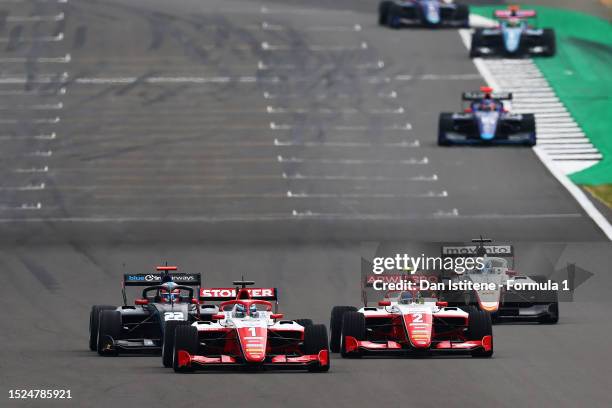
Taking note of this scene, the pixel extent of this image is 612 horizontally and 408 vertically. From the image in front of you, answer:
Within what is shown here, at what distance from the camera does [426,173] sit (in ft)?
210

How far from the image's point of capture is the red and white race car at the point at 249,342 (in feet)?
105

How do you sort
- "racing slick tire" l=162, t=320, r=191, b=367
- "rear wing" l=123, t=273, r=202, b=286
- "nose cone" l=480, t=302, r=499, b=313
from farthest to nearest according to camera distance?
1. "nose cone" l=480, t=302, r=499, b=313
2. "rear wing" l=123, t=273, r=202, b=286
3. "racing slick tire" l=162, t=320, r=191, b=367

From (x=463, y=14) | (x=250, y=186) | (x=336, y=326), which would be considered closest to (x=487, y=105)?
(x=250, y=186)

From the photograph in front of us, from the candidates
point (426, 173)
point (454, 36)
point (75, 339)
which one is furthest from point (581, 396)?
point (454, 36)

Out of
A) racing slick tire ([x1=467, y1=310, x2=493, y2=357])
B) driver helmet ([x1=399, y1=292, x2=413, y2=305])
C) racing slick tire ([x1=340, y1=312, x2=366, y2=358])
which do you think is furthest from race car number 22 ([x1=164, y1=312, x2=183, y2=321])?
racing slick tire ([x1=467, y1=310, x2=493, y2=357])

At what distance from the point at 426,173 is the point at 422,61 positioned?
1574cm

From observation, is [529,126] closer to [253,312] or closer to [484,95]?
[484,95]

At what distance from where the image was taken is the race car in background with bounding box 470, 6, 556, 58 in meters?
78.1

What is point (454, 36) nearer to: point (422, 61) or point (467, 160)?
point (422, 61)

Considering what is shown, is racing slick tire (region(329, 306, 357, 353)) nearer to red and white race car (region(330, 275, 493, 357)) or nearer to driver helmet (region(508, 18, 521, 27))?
red and white race car (region(330, 275, 493, 357))

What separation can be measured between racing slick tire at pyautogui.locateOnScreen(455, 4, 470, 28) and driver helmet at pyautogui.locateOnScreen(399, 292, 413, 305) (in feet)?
158

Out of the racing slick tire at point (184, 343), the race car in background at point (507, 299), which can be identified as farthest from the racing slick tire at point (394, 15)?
the racing slick tire at point (184, 343)

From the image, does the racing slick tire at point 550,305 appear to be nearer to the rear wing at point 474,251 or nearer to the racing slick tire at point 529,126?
the rear wing at point 474,251

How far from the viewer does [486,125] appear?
6662 cm
